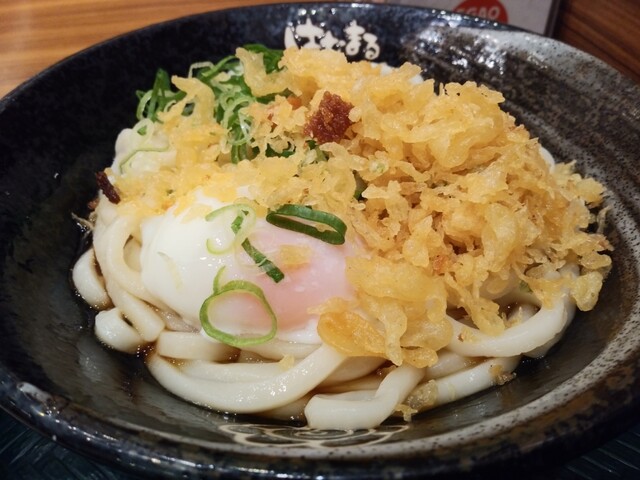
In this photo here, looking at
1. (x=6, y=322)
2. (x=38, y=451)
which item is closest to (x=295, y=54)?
(x=6, y=322)

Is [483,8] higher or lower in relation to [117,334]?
higher

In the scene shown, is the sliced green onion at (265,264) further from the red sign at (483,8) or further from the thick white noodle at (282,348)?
the red sign at (483,8)

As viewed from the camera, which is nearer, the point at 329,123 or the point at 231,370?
the point at 231,370

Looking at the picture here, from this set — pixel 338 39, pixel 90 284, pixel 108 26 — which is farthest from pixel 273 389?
pixel 108 26

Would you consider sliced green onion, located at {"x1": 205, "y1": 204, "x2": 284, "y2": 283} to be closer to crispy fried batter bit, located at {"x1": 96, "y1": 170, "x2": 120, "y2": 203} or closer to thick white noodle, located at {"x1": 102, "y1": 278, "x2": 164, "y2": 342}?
thick white noodle, located at {"x1": 102, "y1": 278, "x2": 164, "y2": 342}

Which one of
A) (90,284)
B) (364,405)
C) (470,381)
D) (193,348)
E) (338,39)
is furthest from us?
(338,39)

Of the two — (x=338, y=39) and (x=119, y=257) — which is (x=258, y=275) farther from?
(x=338, y=39)

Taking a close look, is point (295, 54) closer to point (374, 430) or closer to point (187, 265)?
point (187, 265)

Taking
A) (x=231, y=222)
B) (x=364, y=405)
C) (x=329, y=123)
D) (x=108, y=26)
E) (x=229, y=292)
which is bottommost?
(x=108, y=26)
